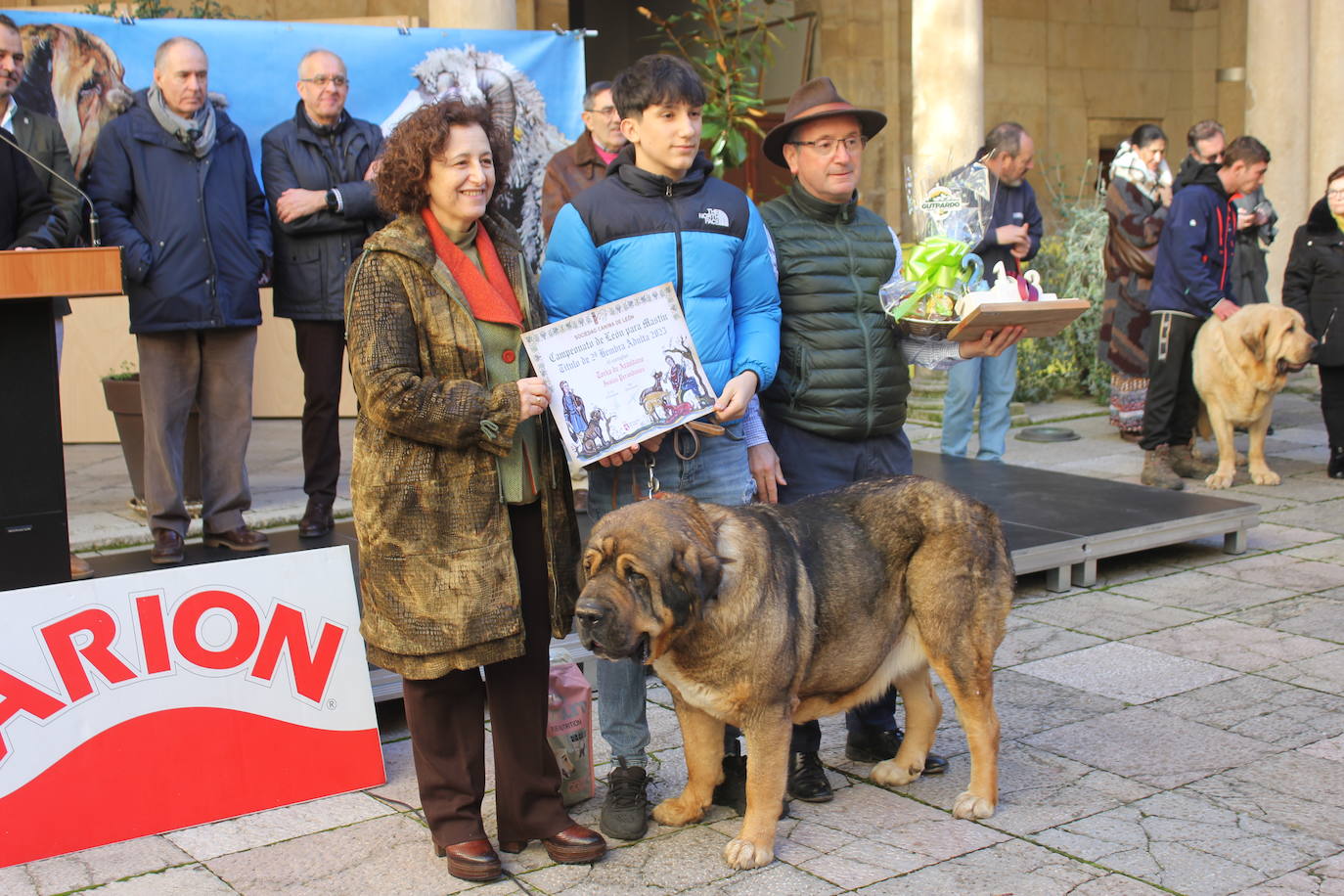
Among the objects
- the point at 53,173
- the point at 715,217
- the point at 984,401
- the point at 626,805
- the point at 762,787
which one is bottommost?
the point at 626,805

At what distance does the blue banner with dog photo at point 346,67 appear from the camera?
718 cm

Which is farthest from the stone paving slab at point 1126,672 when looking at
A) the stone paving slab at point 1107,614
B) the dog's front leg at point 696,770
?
the dog's front leg at point 696,770

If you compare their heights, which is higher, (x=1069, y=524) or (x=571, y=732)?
(x=1069, y=524)

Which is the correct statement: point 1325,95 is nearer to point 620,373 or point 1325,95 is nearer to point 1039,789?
point 1039,789

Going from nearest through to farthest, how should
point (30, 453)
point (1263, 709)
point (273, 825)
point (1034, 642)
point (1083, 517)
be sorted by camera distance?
1. point (273, 825)
2. point (30, 453)
3. point (1263, 709)
4. point (1034, 642)
5. point (1083, 517)

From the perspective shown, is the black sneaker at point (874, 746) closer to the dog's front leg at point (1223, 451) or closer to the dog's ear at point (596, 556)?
the dog's ear at point (596, 556)

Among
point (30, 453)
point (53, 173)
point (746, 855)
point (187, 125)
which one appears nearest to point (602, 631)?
point (746, 855)

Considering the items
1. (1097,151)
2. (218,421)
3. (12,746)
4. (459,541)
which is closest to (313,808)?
(12,746)

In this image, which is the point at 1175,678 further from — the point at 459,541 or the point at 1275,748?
the point at 459,541

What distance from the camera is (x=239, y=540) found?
20.7 ft

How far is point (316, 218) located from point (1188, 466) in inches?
250

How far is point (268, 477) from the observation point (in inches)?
360

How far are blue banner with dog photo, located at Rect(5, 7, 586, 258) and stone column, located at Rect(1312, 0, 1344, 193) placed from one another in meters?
7.97

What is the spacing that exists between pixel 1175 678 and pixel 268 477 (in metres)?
6.05
